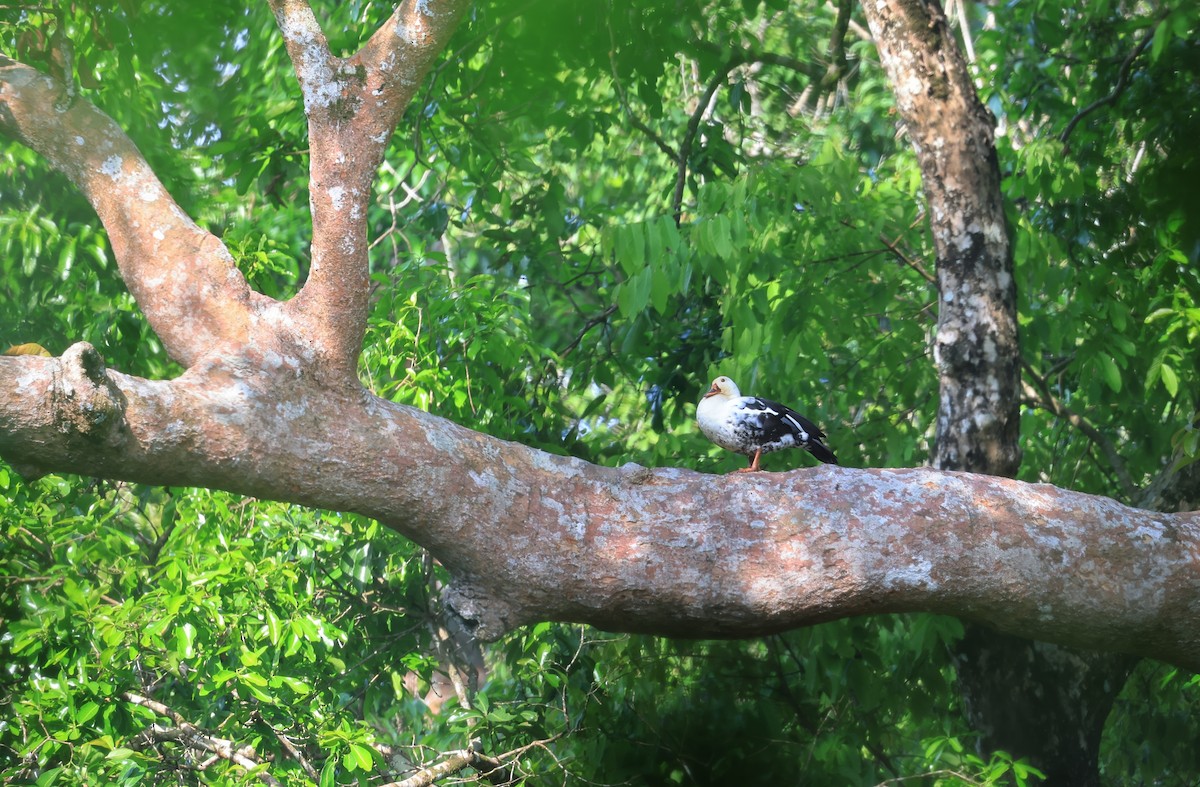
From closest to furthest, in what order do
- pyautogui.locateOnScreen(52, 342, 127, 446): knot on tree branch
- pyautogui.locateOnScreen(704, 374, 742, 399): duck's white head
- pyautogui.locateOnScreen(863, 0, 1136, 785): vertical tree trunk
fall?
pyautogui.locateOnScreen(52, 342, 127, 446): knot on tree branch
pyautogui.locateOnScreen(863, 0, 1136, 785): vertical tree trunk
pyautogui.locateOnScreen(704, 374, 742, 399): duck's white head

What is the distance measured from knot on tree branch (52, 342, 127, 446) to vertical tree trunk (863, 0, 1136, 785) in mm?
2984

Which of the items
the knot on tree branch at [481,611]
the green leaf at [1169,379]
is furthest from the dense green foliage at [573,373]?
the knot on tree branch at [481,611]

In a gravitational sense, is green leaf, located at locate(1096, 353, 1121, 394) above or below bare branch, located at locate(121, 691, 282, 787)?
above

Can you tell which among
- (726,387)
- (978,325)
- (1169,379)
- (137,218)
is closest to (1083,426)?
(1169,379)

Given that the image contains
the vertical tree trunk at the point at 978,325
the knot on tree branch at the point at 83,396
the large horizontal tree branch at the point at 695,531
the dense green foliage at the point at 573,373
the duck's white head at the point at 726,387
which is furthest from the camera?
the duck's white head at the point at 726,387

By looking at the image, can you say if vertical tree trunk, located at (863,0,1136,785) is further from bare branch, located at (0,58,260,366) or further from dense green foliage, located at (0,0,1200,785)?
bare branch, located at (0,58,260,366)

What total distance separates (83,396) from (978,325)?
312 centimetres

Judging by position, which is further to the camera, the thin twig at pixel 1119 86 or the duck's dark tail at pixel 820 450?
the thin twig at pixel 1119 86

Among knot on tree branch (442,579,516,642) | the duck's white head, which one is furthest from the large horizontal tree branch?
the duck's white head

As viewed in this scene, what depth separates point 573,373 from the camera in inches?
256

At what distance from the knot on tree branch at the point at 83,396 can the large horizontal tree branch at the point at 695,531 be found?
0.87 feet

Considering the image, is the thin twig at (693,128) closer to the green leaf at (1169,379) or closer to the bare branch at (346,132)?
the green leaf at (1169,379)

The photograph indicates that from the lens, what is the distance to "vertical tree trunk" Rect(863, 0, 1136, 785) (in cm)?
443

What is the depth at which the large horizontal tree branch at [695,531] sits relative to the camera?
3.07 meters
